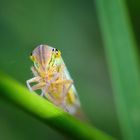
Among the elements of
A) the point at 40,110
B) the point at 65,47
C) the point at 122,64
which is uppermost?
the point at 65,47

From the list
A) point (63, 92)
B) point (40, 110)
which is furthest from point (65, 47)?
point (40, 110)

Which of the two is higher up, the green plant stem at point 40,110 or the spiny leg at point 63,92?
the spiny leg at point 63,92

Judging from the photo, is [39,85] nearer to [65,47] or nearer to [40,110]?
[40,110]

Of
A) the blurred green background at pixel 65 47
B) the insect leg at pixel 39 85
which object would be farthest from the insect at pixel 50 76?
the blurred green background at pixel 65 47

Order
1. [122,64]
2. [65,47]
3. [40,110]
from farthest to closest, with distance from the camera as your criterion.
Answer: [65,47] → [122,64] → [40,110]

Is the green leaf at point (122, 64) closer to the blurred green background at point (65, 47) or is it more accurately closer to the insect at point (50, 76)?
the insect at point (50, 76)

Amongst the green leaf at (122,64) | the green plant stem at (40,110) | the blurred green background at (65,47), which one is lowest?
the green plant stem at (40,110)

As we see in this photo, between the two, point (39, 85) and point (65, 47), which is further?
point (65, 47)
